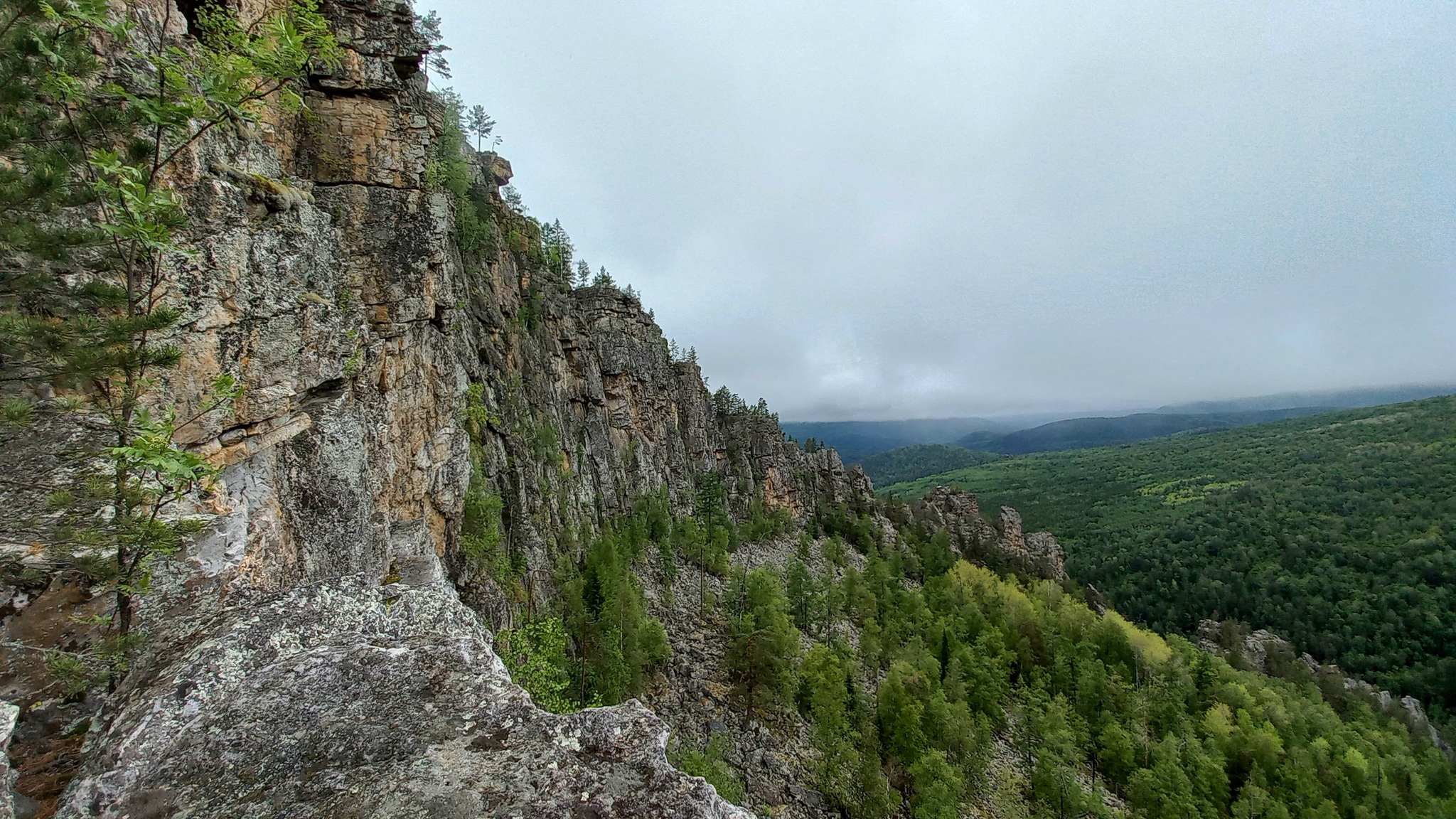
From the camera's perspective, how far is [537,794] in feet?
11.7

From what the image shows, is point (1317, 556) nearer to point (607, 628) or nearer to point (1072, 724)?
point (1072, 724)

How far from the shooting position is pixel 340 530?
12.5 m

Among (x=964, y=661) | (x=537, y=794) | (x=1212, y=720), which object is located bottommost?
(x=1212, y=720)

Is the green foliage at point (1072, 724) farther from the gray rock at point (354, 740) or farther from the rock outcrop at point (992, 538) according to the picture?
the gray rock at point (354, 740)

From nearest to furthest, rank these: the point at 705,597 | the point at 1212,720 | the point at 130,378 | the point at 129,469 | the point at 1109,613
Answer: the point at 129,469 → the point at 130,378 → the point at 1212,720 → the point at 705,597 → the point at 1109,613

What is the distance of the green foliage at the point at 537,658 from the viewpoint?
20.6m

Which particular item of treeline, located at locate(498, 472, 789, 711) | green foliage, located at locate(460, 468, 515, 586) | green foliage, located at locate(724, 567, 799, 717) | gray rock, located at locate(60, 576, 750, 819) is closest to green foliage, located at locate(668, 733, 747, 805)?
green foliage, located at locate(724, 567, 799, 717)

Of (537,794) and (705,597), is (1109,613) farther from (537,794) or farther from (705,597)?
(537,794)

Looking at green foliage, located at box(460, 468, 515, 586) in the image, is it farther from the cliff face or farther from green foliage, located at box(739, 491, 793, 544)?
green foliage, located at box(739, 491, 793, 544)

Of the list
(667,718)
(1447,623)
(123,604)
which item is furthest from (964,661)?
(1447,623)

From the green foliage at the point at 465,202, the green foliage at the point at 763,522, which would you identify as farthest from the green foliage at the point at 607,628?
the green foliage at the point at 763,522

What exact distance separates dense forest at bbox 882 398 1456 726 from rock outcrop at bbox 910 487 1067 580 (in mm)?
32278

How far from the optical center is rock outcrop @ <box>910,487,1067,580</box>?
9075cm

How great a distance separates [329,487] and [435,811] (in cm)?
1186
